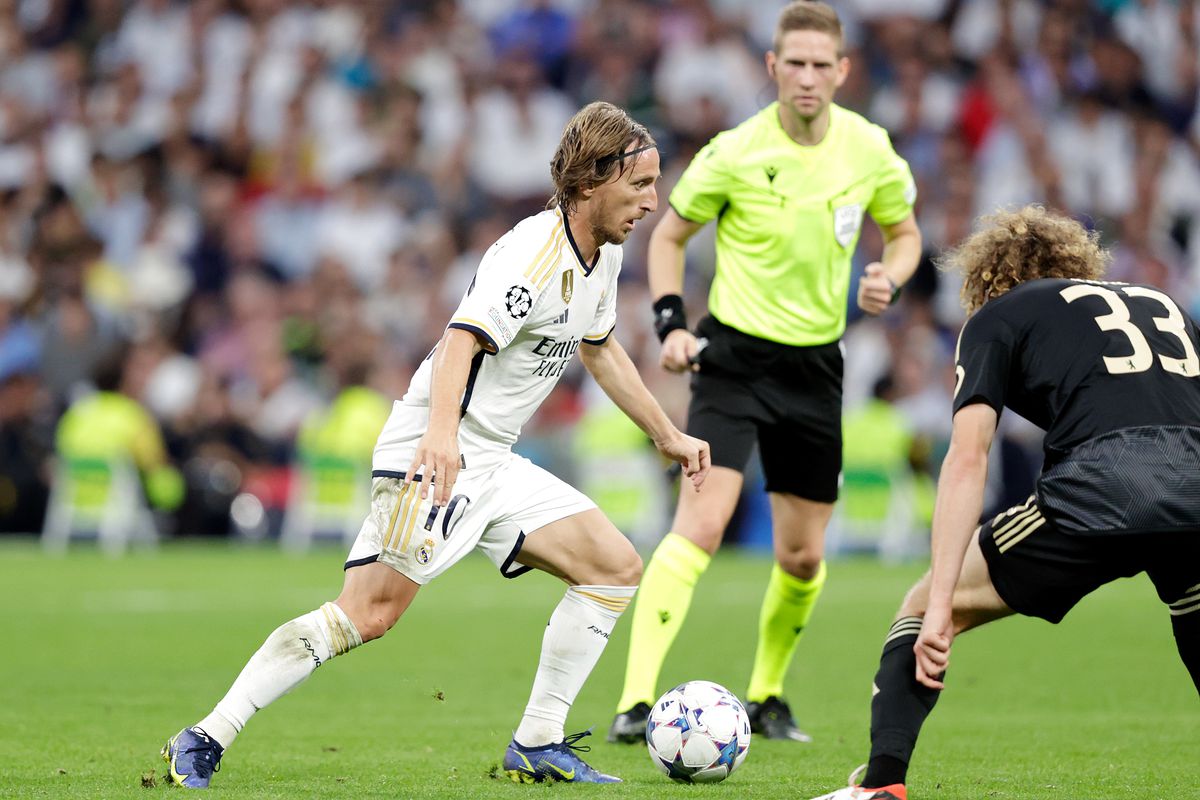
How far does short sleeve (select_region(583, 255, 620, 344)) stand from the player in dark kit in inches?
55.0

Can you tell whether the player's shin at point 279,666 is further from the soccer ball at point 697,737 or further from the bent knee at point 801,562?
the bent knee at point 801,562

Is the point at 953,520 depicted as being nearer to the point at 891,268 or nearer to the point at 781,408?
the point at 781,408

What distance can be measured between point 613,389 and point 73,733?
106 inches

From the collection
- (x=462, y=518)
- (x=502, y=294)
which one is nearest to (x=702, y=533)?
(x=462, y=518)

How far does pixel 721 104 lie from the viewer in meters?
19.1

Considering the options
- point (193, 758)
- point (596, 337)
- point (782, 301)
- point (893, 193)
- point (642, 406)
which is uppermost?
point (893, 193)

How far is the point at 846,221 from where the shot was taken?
281 inches

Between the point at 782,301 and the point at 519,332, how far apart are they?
202cm

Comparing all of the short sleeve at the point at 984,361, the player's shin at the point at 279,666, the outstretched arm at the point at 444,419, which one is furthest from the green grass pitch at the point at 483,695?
the short sleeve at the point at 984,361

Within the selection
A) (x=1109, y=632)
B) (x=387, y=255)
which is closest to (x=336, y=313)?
(x=387, y=255)

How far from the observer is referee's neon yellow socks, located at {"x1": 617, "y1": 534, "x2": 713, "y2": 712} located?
6.59 metres

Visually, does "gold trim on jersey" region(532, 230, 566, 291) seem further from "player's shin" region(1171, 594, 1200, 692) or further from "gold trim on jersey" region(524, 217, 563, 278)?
"player's shin" region(1171, 594, 1200, 692)

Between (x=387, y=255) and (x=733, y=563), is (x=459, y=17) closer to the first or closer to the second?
(x=387, y=255)

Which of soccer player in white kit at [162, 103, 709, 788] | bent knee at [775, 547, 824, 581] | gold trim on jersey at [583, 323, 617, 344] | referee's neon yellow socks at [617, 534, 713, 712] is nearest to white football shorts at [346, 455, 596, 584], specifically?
soccer player in white kit at [162, 103, 709, 788]
